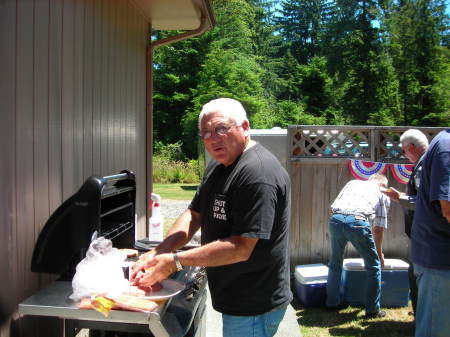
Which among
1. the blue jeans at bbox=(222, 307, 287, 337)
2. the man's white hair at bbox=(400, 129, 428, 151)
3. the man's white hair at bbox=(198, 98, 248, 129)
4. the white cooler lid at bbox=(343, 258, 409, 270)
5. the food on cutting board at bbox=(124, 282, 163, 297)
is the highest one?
the man's white hair at bbox=(198, 98, 248, 129)

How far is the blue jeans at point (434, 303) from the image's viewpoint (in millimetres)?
2453

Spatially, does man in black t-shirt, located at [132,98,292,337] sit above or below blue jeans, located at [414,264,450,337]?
above

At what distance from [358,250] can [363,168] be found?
4.32 feet

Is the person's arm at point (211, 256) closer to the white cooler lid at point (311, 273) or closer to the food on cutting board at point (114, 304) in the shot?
the food on cutting board at point (114, 304)

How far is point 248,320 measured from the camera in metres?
1.99

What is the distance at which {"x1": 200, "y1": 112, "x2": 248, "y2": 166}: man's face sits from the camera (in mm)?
1972

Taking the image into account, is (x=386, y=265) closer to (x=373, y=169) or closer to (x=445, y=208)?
(x=373, y=169)

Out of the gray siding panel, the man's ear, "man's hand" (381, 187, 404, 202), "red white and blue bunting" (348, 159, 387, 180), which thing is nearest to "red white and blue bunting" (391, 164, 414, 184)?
"red white and blue bunting" (348, 159, 387, 180)

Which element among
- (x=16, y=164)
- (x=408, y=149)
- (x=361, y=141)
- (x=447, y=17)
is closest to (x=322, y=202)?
(x=361, y=141)

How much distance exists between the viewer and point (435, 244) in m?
2.49

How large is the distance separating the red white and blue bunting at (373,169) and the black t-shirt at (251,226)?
3.70m

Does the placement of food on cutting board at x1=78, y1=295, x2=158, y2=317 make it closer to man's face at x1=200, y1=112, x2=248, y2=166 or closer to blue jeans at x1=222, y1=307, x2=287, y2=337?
blue jeans at x1=222, y1=307, x2=287, y2=337

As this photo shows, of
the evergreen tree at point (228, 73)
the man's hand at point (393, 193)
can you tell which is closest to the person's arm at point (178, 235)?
the man's hand at point (393, 193)

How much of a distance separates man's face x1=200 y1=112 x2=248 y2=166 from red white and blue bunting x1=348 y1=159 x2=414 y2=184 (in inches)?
150
